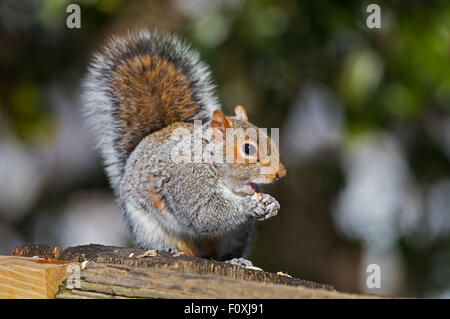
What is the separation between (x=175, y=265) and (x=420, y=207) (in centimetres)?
292

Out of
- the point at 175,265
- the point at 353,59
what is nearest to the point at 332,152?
the point at 353,59

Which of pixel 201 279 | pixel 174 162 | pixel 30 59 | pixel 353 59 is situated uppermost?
pixel 30 59

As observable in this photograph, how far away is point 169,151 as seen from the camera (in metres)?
2.03

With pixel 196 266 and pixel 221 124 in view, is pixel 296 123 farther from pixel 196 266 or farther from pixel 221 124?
pixel 196 266

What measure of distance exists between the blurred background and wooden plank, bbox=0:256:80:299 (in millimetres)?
1625

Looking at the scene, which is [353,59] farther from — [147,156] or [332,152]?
[147,156]

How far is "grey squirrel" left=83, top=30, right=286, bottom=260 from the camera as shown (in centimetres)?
185

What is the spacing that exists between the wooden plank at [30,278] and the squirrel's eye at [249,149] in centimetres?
63

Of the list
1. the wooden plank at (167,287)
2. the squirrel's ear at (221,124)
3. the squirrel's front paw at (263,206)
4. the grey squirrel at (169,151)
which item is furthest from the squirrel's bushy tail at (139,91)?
the wooden plank at (167,287)

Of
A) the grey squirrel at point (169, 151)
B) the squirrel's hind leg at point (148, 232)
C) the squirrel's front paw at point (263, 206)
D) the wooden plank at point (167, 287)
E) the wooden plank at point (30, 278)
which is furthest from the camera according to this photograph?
the squirrel's hind leg at point (148, 232)

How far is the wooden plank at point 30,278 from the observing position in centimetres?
132

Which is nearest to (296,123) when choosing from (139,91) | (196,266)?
(139,91)

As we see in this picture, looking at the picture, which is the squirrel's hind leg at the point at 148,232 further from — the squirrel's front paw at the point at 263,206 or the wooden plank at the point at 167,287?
the wooden plank at the point at 167,287

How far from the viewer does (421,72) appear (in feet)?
8.68
